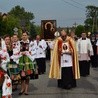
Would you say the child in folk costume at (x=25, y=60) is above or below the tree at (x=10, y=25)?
below

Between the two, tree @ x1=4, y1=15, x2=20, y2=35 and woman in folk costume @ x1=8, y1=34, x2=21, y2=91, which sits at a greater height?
tree @ x1=4, y1=15, x2=20, y2=35

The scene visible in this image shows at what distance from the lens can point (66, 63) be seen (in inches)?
574

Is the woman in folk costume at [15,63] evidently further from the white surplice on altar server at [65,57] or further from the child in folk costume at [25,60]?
the white surplice on altar server at [65,57]

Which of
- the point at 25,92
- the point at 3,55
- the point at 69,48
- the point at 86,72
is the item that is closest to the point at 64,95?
the point at 25,92

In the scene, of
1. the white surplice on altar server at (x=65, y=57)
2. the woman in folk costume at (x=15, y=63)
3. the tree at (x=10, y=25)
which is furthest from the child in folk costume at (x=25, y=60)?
the tree at (x=10, y=25)

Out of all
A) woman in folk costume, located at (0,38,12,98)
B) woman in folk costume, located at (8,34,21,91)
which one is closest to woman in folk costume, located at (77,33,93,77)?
woman in folk costume, located at (8,34,21,91)

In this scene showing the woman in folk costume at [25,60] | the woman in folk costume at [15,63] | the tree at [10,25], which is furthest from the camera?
the tree at [10,25]

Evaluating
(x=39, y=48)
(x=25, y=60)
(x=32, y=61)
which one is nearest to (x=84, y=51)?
(x=39, y=48)

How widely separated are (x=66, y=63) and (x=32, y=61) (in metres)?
1.81

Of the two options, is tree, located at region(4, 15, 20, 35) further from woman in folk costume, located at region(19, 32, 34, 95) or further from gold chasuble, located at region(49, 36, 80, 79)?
woman in folk costume, located at region(19, 32, 34, 95)

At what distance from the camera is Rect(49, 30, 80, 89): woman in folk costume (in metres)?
14.5

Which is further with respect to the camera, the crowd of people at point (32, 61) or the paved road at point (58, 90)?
the paved road at point (58, 90)

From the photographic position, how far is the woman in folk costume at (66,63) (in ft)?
47.6

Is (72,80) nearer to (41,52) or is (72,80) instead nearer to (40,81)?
(40,81)
